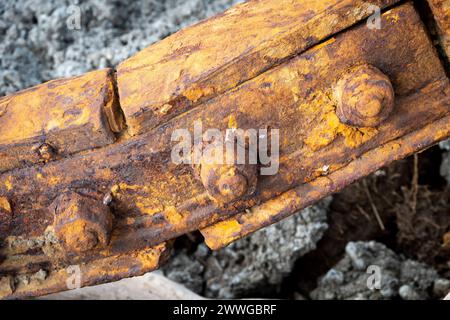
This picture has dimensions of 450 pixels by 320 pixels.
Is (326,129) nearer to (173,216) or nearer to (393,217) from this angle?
(173,216)

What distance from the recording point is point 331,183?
1510 mm

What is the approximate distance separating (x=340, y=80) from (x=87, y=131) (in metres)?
0.66

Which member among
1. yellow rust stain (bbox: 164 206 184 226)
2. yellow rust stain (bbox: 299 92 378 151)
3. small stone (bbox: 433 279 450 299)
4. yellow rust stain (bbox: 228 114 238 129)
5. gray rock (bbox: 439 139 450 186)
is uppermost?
gray rock (bbox: 439 139 450 186)

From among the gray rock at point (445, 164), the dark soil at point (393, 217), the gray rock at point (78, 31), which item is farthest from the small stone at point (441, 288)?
the gray rock at point (78, 31)

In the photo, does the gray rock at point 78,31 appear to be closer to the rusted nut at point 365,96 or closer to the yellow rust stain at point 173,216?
the yellow rust stain at point 173,216

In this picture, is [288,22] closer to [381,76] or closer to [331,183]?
[381,76]

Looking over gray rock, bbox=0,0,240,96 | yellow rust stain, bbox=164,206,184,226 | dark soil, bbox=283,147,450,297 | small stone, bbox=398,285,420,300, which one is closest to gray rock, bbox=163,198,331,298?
dark soil, bbox=283,147,450,297

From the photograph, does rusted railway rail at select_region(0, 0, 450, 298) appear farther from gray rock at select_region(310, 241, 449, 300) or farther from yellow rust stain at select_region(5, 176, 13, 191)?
gray rock at select_region(310, 241, 449, 300)

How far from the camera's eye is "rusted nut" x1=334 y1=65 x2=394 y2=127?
134 centimetres

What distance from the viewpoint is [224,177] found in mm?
1340

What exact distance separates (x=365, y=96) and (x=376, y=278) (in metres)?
1.43

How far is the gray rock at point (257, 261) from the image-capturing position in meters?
2.69

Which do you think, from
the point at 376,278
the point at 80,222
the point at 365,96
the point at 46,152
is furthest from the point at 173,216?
the point at 376,278

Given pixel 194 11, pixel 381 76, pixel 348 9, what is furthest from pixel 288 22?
pixel 194 11
